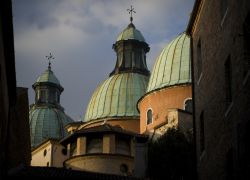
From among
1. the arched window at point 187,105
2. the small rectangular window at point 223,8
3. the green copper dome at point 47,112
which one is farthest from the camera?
the green copper dome at point 47,112

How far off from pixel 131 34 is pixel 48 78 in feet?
54.7

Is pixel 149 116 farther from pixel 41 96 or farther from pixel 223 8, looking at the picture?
pixel 41 96

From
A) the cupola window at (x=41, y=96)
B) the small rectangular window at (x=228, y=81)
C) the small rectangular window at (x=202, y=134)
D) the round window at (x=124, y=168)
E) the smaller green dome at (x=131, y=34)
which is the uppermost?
the smaller green dome at (x=131, y=34)

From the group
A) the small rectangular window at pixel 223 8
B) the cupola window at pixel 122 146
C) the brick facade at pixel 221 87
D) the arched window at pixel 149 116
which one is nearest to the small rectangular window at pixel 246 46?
the brick facade at pixel 221 87

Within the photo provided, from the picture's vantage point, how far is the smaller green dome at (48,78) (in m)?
82.1

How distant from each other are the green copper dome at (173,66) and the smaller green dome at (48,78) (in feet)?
106

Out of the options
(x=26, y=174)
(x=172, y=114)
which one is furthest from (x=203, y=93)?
(x=172, y=114)

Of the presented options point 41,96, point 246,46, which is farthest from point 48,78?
point 246,46

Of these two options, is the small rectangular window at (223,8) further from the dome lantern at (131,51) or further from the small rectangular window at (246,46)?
the dome lantern at (131,51)

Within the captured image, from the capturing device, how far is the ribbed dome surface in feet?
244

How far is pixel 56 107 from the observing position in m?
79.7

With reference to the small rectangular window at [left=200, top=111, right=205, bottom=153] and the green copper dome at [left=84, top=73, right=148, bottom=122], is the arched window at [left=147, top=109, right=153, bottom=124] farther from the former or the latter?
the small rectangular window at [left=200, top=111, right=205, bottom=153]

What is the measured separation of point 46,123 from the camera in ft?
247

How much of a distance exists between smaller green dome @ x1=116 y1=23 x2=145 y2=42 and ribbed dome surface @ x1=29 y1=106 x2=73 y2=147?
39.9 ft
